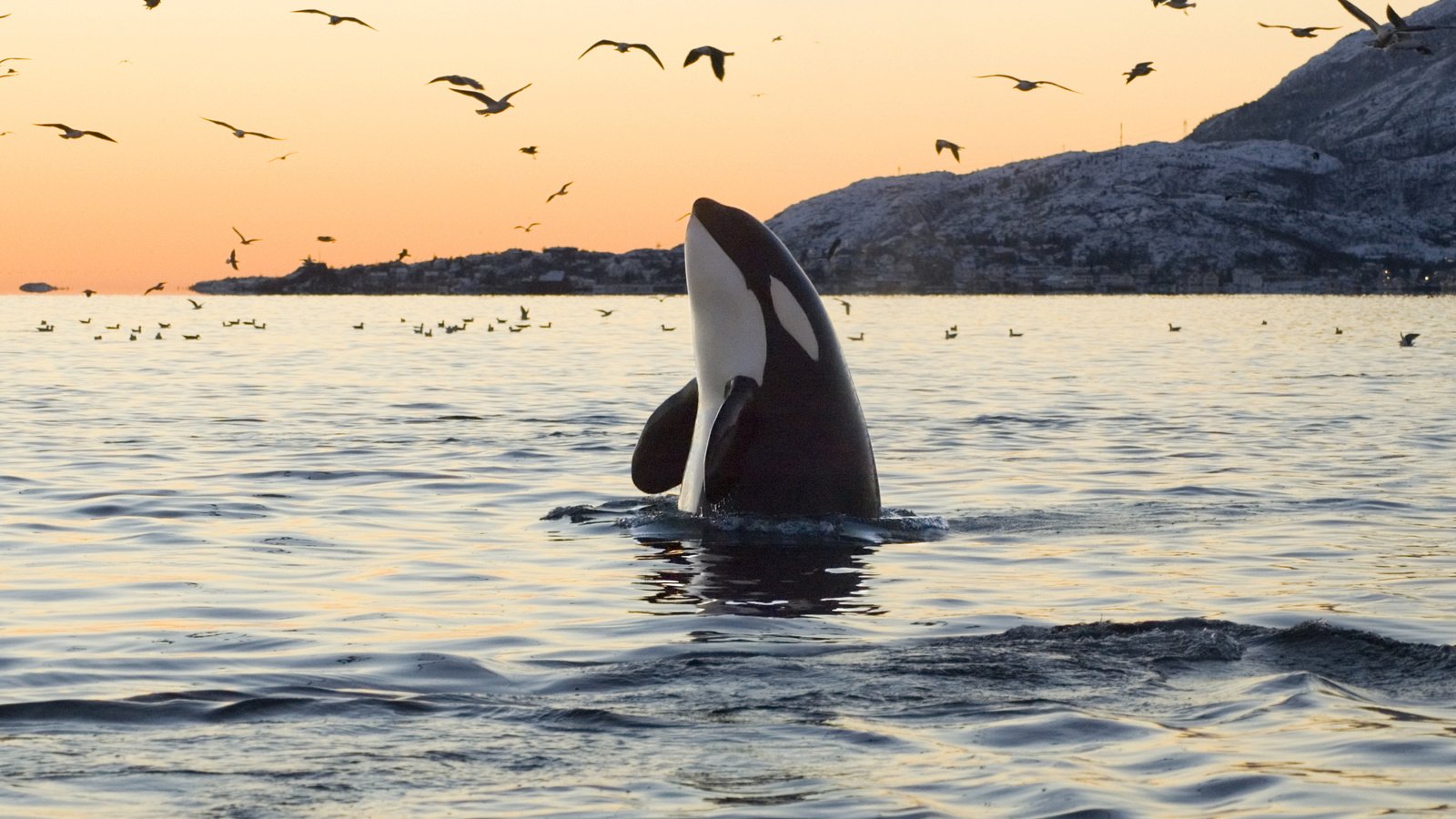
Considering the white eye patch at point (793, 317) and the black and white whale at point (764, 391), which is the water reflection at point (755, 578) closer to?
the black and white whale at point (764, 391)

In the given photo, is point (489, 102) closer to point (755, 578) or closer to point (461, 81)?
point (461, 81)

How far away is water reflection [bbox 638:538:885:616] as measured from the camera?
38.9ft

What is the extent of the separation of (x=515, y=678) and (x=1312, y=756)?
3875 millimetres

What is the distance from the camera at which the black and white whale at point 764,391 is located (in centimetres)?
→ 1430

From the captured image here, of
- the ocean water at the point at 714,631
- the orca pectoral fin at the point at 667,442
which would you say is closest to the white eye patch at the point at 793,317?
the orca pectoral fin at the point at 667,442

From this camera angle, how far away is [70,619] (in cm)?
1129

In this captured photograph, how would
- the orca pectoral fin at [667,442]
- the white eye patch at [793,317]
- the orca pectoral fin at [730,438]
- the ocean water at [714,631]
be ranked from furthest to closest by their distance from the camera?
the orca pectoral fin at [667,442] → the white eye patch at [793,317] → the orca pectoral fin at [730,438] → the ocean water at [714,631]

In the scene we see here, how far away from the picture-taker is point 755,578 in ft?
A: 42.2

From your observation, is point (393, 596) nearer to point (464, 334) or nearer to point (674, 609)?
point (674, 609)

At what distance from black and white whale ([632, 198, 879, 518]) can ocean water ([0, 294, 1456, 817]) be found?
1.11 feet

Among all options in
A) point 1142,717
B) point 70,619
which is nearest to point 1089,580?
point 1142,717

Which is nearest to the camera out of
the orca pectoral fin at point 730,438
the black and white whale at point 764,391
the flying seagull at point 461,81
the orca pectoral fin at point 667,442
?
the orca pectoral fin at point 730,438

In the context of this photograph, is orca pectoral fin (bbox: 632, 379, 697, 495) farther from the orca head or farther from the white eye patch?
the white eye patch

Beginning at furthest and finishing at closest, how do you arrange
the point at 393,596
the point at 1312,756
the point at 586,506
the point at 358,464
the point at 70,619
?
the point at 358,464, the point at 586,506, the point at 393,596, the point at 70,619, the point at 1312,756
